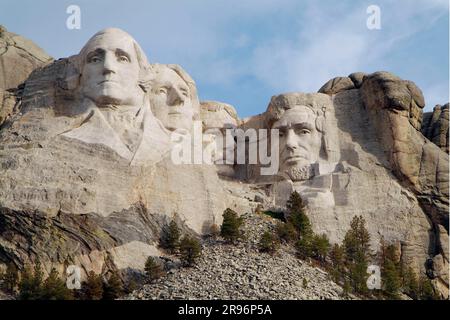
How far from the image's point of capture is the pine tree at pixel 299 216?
35625 mm

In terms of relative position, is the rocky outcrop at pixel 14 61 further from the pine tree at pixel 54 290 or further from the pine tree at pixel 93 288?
the pine tree at pixel 54 290

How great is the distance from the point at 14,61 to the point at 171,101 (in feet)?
14.8


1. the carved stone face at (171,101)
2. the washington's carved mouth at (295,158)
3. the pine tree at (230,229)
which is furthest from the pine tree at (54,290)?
the washington's carved mouth at (295,158)

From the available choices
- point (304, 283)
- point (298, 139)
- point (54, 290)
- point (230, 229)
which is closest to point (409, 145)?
point (298, 139)

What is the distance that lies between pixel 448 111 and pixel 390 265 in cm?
698

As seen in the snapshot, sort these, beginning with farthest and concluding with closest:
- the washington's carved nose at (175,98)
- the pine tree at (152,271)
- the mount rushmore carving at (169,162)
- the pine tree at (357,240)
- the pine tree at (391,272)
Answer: the washington's carved nose at (175,98), the pine tree at (357,240), the pine tree at (391,272), the mount rushmore carving at (169,162), the pine tree at (152,271)

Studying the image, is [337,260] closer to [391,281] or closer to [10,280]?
[391,281]

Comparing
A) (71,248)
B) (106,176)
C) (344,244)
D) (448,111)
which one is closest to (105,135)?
(106,176)

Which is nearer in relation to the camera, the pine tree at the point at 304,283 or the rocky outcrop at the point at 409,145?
the pine tree at the point at 304,283

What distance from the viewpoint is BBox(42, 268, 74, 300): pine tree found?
30734mm

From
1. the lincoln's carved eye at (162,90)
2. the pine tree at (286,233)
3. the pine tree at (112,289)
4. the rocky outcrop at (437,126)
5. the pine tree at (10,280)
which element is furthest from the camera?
the rocky outcrop at (437,126)

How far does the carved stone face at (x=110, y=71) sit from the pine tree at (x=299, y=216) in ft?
14.9
